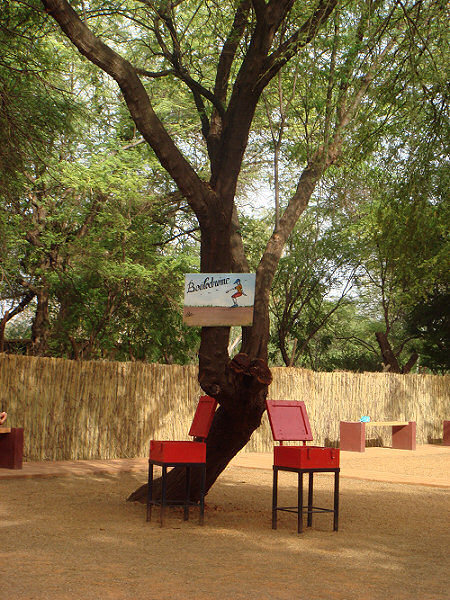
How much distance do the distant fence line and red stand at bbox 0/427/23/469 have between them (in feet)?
2.40

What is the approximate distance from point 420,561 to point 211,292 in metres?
2.78

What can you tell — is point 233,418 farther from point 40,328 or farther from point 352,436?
point 40,328

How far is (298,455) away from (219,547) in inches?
45.3

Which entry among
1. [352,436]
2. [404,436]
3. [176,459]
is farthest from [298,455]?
[404,436]

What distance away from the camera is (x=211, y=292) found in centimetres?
698

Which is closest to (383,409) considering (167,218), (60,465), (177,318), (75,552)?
(177,318)

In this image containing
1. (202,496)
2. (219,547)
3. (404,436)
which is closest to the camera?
(219,547)

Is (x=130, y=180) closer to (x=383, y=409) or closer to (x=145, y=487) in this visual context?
(x=383, y=409)

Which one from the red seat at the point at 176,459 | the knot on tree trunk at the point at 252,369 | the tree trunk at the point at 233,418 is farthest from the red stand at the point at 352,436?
the knot on tree trunk at the point at 252,369

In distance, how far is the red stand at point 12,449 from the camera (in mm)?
10930

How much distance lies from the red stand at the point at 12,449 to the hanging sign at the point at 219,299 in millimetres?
4971

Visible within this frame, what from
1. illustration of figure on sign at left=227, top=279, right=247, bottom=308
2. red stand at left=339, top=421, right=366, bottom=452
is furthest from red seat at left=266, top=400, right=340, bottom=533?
red stand at left=339, top=421, right=366, bottom=452

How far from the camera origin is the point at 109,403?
12906 mm

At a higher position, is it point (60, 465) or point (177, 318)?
point (177, 318)
